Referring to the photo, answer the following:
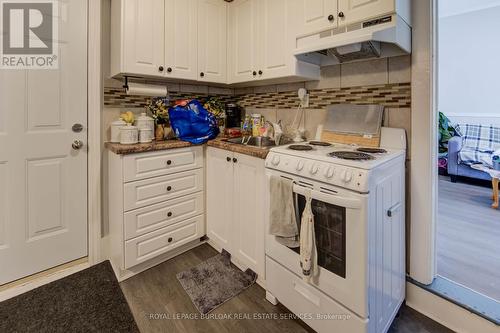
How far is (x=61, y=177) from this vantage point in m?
1.92

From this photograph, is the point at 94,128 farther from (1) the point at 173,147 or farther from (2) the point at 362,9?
(2) the point at 362,9

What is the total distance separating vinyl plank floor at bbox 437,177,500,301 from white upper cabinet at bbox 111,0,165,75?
2625mm

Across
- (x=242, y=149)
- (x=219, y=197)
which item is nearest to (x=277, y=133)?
(x=242, y=149)

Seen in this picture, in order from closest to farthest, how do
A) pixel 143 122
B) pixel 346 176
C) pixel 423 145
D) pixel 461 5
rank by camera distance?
pixel 346 176
pixel 423 145
pixel 143 122
pixel 461 5

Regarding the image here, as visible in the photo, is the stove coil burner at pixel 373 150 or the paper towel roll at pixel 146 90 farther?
the paper towel roll at pixel 146 90

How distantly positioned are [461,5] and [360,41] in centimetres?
460

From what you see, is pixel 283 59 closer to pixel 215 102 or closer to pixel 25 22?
pixel 215 102

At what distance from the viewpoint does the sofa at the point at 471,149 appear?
370cm

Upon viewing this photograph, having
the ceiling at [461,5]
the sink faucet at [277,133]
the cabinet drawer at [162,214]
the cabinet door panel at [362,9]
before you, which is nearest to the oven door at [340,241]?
the sink faucet at [277,133]

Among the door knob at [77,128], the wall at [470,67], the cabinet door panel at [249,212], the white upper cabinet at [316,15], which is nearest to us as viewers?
the white upper cabinet at [316,15]

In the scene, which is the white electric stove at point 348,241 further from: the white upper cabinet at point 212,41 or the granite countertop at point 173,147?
the white upper cabinet at point 212,41

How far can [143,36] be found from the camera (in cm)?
187

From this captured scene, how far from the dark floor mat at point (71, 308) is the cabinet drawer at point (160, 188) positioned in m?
0.58

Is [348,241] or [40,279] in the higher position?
[348,241]
